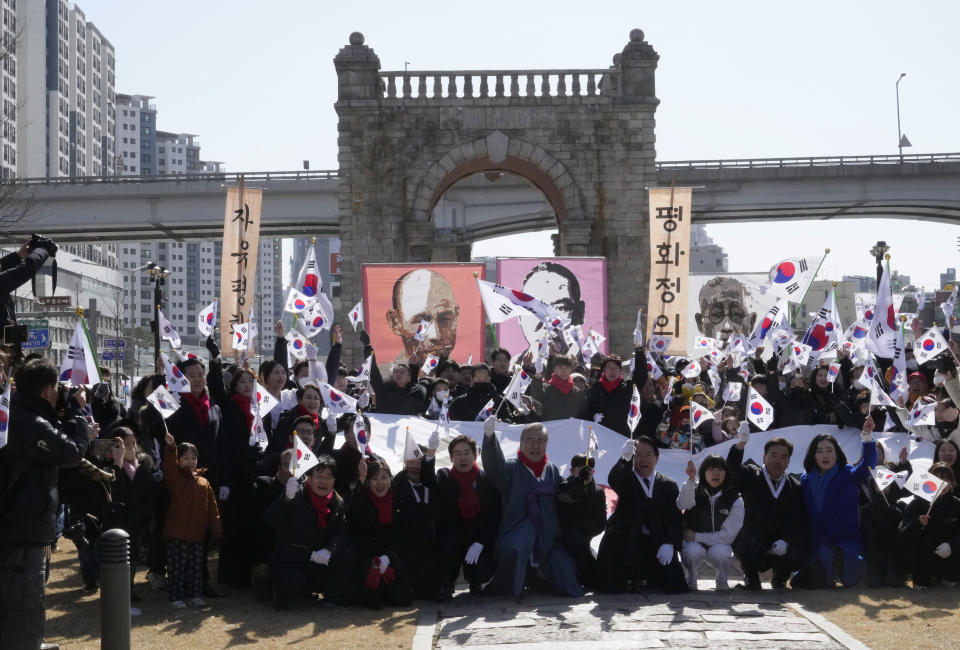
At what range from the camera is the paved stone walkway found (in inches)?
332

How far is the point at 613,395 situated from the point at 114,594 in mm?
7676

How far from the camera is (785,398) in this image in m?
15.3

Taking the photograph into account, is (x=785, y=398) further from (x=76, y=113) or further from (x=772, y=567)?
(x=76, y=113)

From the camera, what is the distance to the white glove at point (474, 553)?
10383mm

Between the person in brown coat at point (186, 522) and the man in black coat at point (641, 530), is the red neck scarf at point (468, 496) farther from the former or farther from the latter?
the person in brown coat at point (186, 522)

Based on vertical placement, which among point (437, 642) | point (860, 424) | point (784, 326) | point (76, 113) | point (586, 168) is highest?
point (76, 113)

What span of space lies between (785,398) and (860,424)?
152 centimetres

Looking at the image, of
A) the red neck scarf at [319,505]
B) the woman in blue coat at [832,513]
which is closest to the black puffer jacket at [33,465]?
the red neck scarf at [319,505]

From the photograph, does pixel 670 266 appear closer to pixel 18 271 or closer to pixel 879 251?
pixel 879 251

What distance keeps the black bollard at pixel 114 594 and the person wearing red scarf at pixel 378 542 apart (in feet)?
9.84

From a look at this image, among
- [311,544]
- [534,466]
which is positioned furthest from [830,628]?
[311,544]

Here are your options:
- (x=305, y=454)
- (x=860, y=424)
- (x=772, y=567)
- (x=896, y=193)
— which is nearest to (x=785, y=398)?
(x=860, y=424)

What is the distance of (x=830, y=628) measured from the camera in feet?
29.1

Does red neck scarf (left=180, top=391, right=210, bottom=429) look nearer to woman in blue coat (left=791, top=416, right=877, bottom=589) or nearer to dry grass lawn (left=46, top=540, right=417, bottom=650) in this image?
dry grass lawn (left=46, top=540, right=417, bottom=650)
